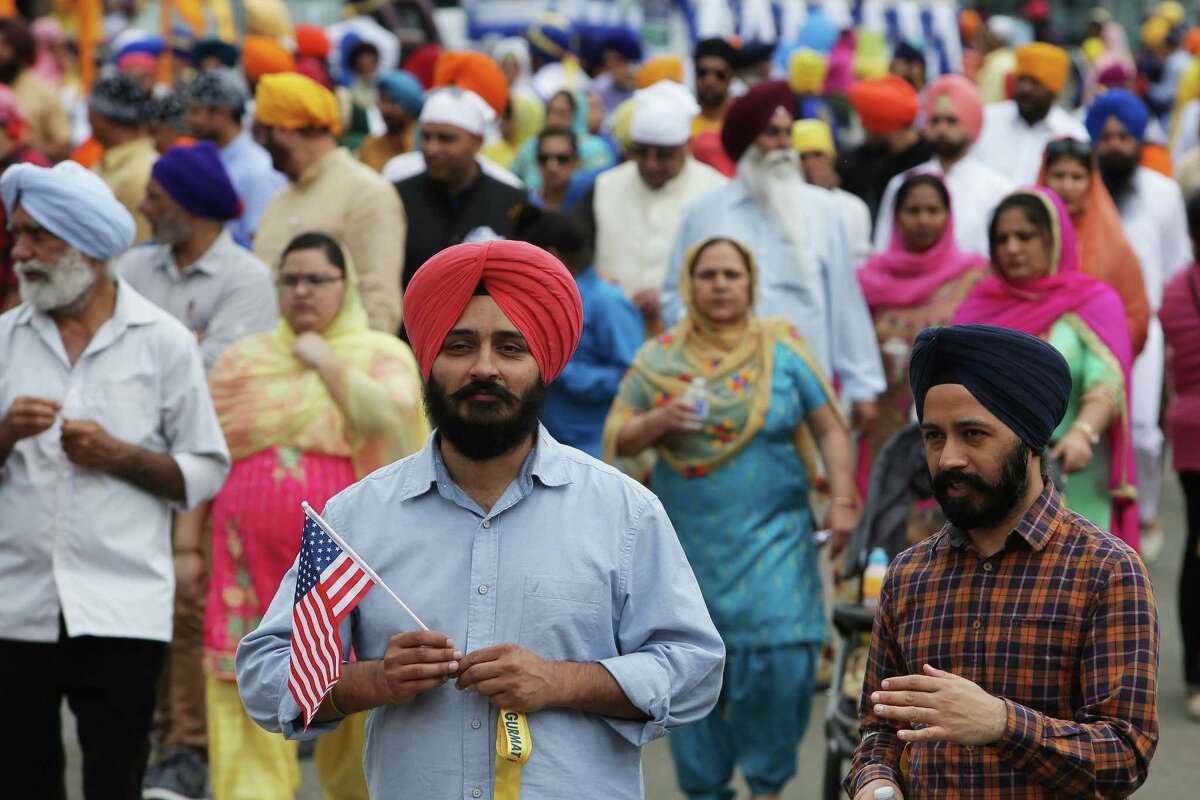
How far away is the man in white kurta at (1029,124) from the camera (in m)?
12.2

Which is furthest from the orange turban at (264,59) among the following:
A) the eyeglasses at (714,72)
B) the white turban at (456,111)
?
the white turban at (456,111)

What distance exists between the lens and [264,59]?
44.0ft

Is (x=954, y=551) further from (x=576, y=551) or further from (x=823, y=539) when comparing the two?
(x=823, y=539)

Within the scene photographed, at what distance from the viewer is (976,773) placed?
12.0 ft

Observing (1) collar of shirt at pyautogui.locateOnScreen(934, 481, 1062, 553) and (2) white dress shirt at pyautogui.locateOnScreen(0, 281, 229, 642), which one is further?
(2) white dress shirt at pyautogui.locateOnScreen(0, 281, 229, 642)

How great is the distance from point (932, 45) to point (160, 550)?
21.6 meters

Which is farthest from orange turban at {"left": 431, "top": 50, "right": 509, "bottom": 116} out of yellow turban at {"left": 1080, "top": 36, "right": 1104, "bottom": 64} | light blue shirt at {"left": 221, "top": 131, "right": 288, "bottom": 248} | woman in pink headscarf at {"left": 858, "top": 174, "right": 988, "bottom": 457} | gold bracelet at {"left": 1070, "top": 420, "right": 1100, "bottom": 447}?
yellow turban at {"left": 1080, "top": 36, "right": 1104, "bottom": 64}

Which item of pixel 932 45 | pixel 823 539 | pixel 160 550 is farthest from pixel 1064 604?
pixel 932 45

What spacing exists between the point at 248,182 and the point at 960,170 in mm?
3694

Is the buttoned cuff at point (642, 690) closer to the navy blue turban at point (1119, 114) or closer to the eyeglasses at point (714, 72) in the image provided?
the navy blue turban at point (1119, 114)

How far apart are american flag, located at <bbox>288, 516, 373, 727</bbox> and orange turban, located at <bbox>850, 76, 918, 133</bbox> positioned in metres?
9.49

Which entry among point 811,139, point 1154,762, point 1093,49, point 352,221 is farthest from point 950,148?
point 1093,49

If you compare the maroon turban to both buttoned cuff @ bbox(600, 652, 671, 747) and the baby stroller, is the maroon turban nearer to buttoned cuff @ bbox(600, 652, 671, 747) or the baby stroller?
the baby stroller

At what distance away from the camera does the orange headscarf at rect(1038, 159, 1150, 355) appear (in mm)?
9141
